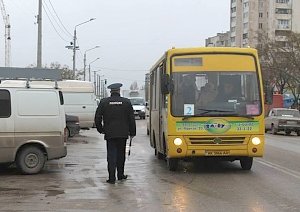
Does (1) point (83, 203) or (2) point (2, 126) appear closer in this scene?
(1) point (83, 203)

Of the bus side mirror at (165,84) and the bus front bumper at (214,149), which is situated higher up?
the bus side mirror at (165,84)

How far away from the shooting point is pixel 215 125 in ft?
41.9

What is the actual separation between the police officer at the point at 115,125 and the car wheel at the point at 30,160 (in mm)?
1774

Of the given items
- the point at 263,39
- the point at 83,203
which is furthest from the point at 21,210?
the point at 263,39

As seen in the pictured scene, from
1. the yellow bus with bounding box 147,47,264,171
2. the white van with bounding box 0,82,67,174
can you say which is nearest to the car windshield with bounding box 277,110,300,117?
the yellow bus with bounding box 147,47,264,171

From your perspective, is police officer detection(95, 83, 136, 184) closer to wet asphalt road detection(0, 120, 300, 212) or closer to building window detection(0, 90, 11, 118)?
wet asphalt road detection(0, 120, 300, 212)

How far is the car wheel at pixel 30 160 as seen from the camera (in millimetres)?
12508

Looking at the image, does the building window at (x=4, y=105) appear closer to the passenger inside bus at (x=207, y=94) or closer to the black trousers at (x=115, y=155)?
the black trousers at (x=115, y=155)

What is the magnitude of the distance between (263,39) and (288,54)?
5161 millimetres

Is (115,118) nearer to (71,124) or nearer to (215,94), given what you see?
(215,94)

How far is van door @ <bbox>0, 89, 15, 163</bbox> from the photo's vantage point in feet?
40.1

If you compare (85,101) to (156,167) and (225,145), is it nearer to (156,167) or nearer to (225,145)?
(156,167)

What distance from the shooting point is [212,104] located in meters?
12.9

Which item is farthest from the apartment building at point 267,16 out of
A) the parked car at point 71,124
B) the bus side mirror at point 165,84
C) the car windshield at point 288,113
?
the bus side mirror at point 165,84
